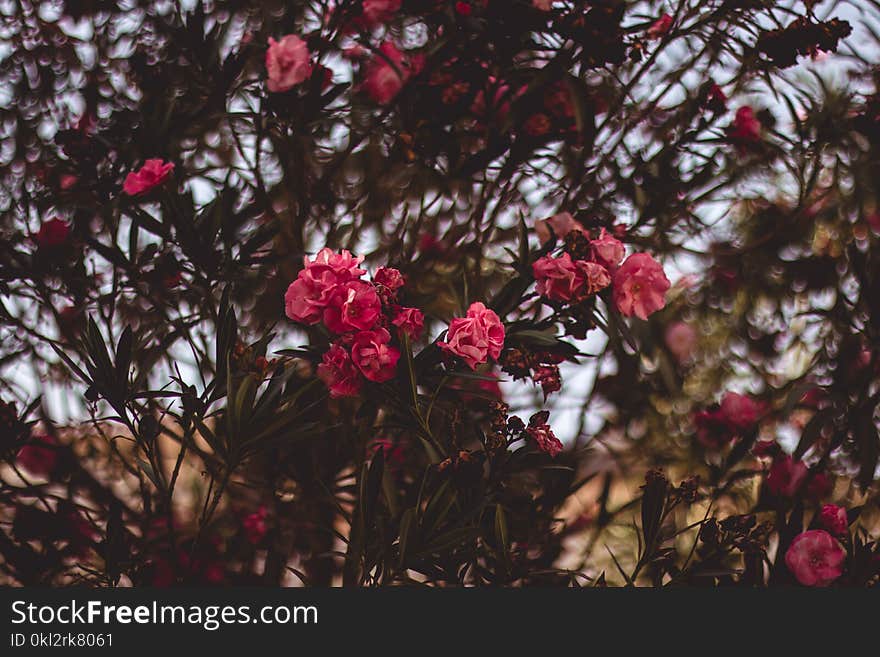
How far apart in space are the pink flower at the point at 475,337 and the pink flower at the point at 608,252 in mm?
220

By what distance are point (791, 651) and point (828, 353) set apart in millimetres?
755

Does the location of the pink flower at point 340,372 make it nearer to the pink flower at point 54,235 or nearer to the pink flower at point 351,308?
the pink flower at point 351,308

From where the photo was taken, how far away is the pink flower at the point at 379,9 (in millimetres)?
1396

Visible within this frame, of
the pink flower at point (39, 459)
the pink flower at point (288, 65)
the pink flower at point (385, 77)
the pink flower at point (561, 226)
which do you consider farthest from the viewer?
the pink flower at point (39, 459)

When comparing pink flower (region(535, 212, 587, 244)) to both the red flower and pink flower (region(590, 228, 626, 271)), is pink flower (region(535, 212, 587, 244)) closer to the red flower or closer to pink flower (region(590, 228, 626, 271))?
pink flower (region(590, 228, 626, 271))

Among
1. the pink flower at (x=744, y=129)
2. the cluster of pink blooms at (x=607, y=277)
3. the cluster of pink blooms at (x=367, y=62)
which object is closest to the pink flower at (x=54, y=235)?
the cluster of pink blooms at (x=367, y=62)

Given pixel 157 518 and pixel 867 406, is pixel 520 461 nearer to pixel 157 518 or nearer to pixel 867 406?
pixel 867 406

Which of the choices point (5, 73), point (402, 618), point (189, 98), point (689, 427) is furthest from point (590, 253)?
point (5, 73)

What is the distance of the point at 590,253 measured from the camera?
1129mm

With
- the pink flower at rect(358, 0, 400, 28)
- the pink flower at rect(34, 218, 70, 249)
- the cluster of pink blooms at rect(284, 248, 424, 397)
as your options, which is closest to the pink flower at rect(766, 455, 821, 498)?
the cluster of pink blooms at rect(284, 248, 424, 397)

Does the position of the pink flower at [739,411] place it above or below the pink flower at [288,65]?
below

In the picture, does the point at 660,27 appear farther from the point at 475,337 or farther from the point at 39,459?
the point at 39,459

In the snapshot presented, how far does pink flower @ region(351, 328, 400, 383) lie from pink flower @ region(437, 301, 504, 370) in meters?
0.07

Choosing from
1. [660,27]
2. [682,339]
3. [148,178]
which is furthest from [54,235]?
[682,339]
